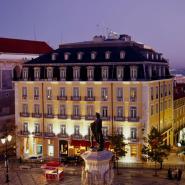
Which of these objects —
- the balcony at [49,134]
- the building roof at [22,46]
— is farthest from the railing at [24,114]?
the building roof at [22,46]

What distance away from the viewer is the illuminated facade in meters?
49.2

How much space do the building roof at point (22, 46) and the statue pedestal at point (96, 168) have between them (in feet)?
138

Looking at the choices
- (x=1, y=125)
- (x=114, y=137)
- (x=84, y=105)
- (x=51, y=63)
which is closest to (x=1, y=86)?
(x=1, y=125)

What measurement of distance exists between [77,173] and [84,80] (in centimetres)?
1179

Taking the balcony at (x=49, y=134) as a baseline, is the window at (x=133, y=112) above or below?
above

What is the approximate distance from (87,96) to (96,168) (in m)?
30.1

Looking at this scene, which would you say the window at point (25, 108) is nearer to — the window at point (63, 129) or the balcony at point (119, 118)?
the window at point (63, 129)

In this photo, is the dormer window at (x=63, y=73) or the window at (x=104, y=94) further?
the dormer window at (x=63, y=73)

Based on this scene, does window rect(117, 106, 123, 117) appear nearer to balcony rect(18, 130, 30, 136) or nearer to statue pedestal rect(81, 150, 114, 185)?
balcony rect(18, 130, 30, 136)

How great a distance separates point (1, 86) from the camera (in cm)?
5975

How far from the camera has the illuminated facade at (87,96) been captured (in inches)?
1939

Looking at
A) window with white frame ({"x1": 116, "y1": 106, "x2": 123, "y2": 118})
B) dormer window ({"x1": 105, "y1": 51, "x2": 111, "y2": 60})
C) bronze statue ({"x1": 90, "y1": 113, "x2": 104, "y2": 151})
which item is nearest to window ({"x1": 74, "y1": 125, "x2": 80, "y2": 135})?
window with white frame ({"x1": 116, "y1": 106, "x2": 123, "y2": 118})

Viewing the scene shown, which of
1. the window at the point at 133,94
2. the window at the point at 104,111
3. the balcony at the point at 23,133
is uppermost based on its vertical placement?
the window at the point at 133,94

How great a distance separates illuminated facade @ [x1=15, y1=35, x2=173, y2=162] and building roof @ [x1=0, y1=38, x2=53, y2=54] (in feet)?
31.4
